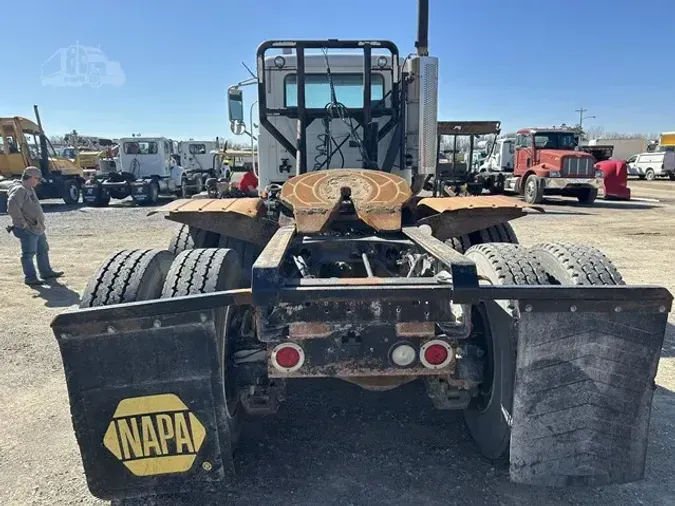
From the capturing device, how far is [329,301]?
222 cm

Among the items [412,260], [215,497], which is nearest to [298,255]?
[412,260]

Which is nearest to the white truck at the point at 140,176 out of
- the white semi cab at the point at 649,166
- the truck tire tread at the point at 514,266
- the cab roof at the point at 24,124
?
the cab roof at the point at 24,124

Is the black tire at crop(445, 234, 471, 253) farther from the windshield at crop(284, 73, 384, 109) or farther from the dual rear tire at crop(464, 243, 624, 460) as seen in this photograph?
the windshield at crop(284, 73, 384, 109)

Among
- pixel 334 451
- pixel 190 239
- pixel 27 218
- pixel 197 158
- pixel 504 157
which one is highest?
pixel 197 158

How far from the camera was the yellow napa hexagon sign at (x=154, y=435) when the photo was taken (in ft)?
7.54

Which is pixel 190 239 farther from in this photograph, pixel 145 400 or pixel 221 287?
pixel 145 400

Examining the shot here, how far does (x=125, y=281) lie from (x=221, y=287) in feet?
1.65

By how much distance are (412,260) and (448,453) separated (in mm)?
1166

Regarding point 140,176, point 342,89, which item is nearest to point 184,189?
point 140,176

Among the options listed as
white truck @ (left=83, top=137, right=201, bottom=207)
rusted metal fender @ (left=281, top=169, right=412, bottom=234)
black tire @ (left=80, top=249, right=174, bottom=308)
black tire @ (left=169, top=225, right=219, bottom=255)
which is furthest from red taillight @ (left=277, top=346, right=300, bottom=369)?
white truck @ (left=83, top=137, right=201, bottom=207)

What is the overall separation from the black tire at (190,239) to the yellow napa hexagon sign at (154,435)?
7.27ft

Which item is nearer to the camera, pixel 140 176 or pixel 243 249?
pixel 243 249

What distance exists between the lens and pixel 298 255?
11.2ft

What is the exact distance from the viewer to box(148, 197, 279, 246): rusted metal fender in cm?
391
